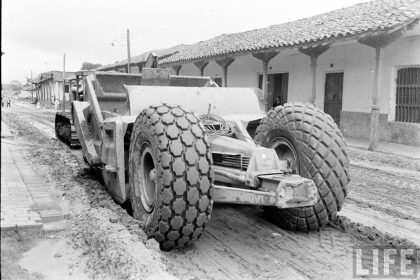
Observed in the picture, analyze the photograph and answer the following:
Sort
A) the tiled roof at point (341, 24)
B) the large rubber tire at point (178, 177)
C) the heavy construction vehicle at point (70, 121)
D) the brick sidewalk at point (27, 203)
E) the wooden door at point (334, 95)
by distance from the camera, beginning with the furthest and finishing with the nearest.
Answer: the wooden door at point (334, 95), the tiled roof at point (341, 24), the heavy construction vehicle at point (70, 121), the brick sidewalk at point (27, 203), the large rubber tire at point (178, 177)

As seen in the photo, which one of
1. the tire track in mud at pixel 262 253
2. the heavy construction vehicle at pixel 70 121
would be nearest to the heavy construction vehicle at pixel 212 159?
the tire track in mud at pixel 262 253

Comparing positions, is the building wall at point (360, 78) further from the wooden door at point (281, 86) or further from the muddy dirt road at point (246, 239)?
the muddy dirt road at point (246, 239)

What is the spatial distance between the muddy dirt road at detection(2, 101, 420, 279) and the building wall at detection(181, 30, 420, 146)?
7.10 meters

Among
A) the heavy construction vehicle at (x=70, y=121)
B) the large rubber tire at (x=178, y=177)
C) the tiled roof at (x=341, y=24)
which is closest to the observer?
the large rubber tire at (x=178, y=177)

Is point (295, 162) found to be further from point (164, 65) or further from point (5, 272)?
point (164, 65)

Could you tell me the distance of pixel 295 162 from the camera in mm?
4648

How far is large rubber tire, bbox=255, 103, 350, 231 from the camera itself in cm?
443

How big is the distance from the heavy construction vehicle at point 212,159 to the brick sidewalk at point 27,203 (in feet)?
2.64

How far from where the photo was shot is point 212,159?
4.12m

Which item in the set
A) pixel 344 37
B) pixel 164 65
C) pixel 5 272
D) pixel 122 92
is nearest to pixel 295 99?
pixel 344 37

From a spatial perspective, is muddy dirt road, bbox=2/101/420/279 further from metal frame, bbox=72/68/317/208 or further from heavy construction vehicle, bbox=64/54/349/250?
metal frame, bbox=72/68/317/208

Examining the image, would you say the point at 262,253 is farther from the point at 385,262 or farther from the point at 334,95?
the point at 334,95

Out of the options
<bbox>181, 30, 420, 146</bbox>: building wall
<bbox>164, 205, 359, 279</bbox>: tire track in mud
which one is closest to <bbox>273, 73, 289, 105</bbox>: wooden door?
<bbox>181, 30, 420, 146</bbox>: building wall

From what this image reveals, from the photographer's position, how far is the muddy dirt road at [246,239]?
385 centimetres
